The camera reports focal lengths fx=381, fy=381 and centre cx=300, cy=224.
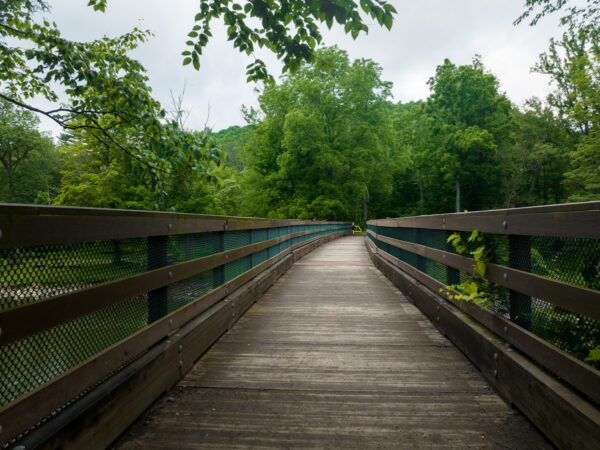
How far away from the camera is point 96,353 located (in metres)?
1.86

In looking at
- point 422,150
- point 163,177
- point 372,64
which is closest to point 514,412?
point 163,177

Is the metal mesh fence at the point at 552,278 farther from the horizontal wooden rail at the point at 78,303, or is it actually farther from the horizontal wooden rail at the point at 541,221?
the horizontal wooden rail at the point at 78,303

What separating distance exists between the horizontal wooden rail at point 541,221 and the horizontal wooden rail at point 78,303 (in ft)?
7.38

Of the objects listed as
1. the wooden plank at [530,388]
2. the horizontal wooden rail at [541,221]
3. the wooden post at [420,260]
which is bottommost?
the wooden plank at [530,388]

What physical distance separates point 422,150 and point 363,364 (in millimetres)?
42153

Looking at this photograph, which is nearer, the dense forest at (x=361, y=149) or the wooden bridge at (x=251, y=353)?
the wooden bridge at (x=251, y=353)

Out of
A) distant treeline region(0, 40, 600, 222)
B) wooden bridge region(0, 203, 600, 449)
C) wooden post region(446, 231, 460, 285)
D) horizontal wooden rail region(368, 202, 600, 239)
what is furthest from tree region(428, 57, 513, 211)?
wooden bridge region(0, 203, 600, 449)

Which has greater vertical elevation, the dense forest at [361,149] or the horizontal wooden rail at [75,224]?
the dense forest at [361,149]

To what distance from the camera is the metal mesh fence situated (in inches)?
69.7

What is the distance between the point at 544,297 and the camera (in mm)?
1998

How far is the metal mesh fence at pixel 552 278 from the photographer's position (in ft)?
5.81

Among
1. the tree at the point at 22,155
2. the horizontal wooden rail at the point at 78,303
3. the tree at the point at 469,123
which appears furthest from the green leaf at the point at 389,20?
the tree at the point at 469,123

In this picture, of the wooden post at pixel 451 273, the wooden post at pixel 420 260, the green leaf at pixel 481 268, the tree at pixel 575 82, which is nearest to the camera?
the green leaf at pixel 481 268

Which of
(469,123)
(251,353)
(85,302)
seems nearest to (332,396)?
(251,353)
